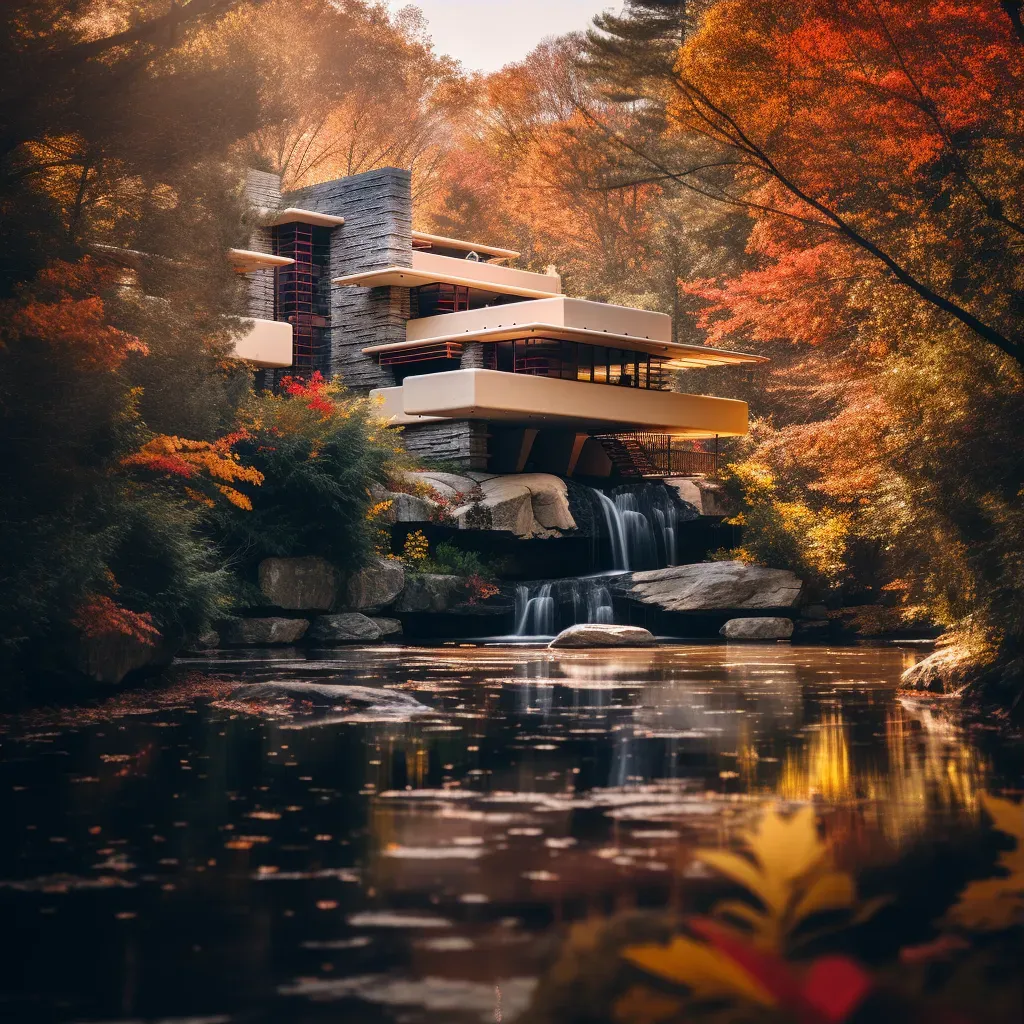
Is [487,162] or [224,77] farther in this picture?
[487,162]

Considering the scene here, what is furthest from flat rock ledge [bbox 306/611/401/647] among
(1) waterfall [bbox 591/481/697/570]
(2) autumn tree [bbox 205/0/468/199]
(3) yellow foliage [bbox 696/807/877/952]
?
(2) autumn tree [bbox 205/0/468/199]

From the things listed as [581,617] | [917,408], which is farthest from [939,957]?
[581,617]

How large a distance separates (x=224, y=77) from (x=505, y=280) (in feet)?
82.9

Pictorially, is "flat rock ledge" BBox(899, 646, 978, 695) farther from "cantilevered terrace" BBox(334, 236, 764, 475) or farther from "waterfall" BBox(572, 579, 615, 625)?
A: "cantilevered terrace" BBox(334, 236, 764, 475)

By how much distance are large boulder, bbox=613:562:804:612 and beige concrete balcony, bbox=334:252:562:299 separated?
462 inches

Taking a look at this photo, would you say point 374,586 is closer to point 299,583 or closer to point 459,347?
point 299,583

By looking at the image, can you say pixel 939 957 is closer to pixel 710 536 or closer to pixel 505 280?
pixel 710 536

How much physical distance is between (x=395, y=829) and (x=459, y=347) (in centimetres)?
3092

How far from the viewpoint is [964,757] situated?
32.3ft

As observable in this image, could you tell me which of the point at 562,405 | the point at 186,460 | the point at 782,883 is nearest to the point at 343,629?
the point at 186,460

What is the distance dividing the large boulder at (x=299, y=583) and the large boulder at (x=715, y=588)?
7.15 meters

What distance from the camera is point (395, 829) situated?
7125 millimetres

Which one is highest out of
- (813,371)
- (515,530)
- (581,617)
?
(813,371)

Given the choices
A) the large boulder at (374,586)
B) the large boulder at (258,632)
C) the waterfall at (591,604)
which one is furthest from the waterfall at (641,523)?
the large boulder at (258,632)
